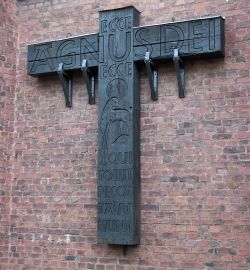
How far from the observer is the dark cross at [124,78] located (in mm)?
5969

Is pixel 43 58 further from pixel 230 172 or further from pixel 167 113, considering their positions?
pixel 230 172

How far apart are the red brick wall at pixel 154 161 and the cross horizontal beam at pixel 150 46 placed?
0.21 m

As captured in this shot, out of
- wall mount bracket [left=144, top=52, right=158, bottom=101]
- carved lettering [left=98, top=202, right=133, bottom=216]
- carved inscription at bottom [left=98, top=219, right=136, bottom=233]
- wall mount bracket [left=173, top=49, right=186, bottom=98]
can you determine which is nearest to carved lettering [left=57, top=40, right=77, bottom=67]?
wall mount bracket [left=144, top=52, right=158, bottom=101]

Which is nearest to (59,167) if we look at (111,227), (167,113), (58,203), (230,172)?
(58,203)

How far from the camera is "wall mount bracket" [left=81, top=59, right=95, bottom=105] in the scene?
21.4 ft

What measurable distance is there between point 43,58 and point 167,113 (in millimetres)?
1845

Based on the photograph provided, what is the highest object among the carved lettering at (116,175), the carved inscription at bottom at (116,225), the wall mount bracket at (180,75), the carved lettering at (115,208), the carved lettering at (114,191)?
the wall mount bracket at (180,75)

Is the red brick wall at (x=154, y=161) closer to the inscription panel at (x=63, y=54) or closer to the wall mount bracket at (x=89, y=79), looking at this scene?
the wall mount bracket at (x=89, y=79)

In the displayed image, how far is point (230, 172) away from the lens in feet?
18.8

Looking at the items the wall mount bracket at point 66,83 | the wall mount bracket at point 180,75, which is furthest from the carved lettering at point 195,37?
the wall mount bracket at point 66,83

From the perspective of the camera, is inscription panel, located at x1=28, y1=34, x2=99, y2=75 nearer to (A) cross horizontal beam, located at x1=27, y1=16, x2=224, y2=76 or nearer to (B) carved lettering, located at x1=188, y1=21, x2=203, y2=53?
(A) cross horizontal beam, located at x1=27, y1=16, x2=224, y2=76

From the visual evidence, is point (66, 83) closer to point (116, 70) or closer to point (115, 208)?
point (116, 70)

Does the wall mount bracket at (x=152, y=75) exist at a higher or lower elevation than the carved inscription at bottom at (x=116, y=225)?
higher

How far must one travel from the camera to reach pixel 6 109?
7062mm
